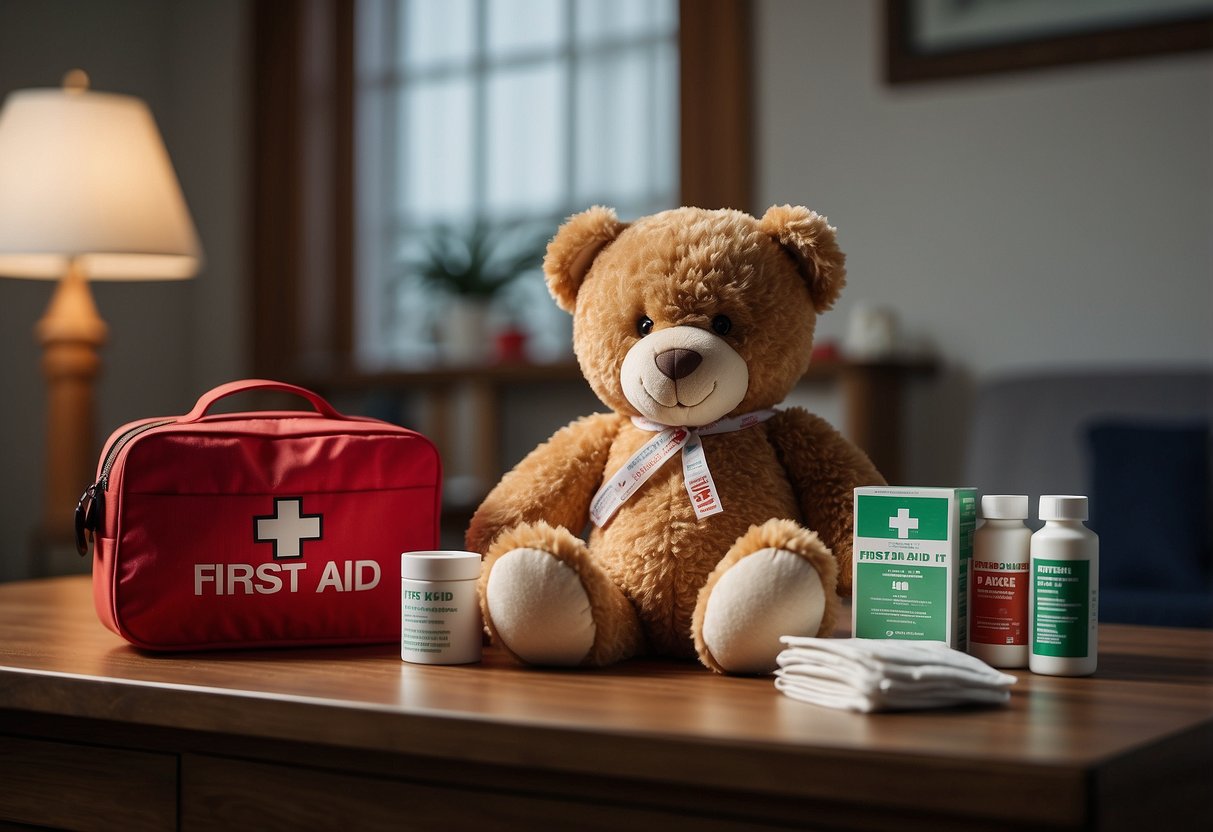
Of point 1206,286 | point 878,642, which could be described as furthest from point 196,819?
point 1206,286

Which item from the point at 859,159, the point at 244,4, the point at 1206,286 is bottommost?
the point at 1206,286

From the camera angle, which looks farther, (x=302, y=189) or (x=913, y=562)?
(x=302, y=189)

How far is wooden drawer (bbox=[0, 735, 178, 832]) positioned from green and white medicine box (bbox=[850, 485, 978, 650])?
0.49m

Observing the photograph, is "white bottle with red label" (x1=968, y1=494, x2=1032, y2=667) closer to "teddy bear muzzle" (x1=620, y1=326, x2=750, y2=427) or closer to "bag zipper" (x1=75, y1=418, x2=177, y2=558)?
"teddy bear muzzle" (x1=620, y1=326, x2=750, y2=427)

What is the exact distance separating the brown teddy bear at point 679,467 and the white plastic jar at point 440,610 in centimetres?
3

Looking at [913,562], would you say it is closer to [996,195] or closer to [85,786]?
[85,786]

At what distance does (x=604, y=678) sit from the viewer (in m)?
0.86

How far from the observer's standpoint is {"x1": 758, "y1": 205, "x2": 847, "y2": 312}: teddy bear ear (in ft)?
3.15

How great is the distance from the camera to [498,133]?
11.6 ft

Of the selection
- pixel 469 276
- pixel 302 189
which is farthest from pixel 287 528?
pixel 302 189

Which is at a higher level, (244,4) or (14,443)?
(244,4)

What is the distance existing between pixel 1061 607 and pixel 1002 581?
42mm

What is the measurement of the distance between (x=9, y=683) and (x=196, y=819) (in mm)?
173

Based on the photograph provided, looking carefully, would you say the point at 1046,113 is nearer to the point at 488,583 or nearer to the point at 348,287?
the point at 348,287
